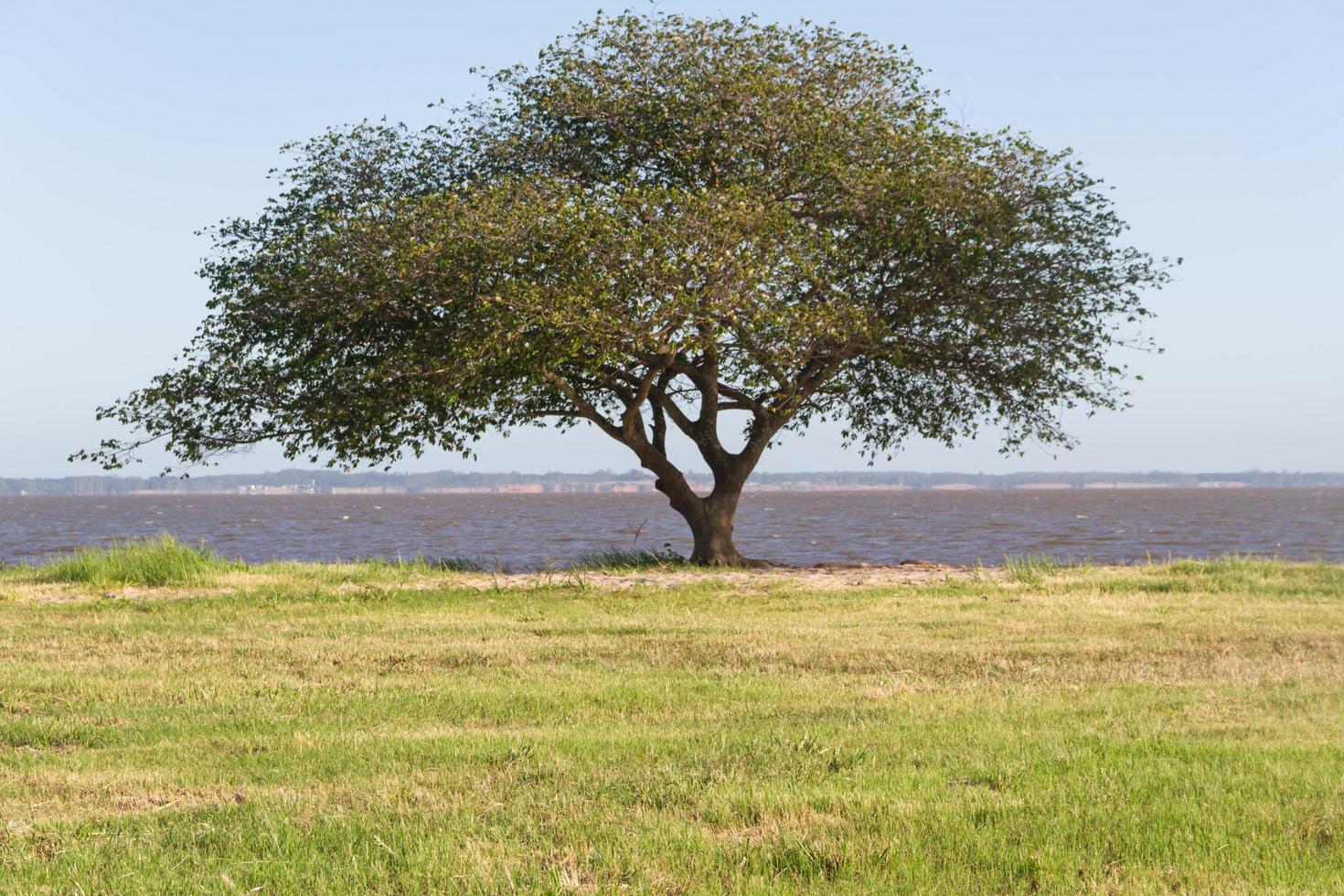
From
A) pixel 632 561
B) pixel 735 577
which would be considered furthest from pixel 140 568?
pixel 735 577

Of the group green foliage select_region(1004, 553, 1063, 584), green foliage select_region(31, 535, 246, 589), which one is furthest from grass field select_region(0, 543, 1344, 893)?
→ green foliage select_region(1004, 553, 1063, 584)

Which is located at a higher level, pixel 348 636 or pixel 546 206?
pixel 546 206

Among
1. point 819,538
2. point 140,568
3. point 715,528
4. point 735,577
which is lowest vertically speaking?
point 819,538

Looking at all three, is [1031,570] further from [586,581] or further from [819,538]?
[819,538]

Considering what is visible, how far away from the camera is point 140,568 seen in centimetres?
1955

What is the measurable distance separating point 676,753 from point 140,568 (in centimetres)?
1457

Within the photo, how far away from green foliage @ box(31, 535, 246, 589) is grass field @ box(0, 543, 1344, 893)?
4.17 meters

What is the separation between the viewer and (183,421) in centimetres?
2325

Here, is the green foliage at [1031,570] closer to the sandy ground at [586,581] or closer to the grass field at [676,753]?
the sandy ground at [586,581]

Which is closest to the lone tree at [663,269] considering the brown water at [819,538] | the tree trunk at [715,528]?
the tree trunk at [715,528]

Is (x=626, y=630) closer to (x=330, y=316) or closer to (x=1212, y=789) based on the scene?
(x=1212, y=789)

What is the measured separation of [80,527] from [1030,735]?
260ft

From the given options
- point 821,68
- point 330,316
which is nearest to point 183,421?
point 330,316

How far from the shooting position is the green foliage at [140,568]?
19.3 m
